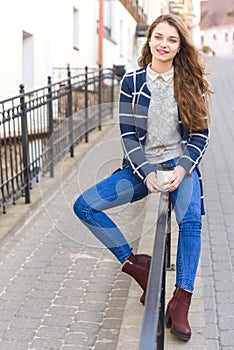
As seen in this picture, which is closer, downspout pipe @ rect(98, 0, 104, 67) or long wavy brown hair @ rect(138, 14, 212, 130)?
long wavy brown hair @ rect(138, 14, 212, 130)

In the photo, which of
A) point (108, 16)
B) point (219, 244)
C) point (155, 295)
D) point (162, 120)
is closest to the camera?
point (155, 295)

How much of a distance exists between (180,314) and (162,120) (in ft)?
3.36

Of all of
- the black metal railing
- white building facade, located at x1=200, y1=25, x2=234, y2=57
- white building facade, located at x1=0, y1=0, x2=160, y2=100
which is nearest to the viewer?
the black metal railing

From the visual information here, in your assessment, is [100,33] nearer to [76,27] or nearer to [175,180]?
[76,27]

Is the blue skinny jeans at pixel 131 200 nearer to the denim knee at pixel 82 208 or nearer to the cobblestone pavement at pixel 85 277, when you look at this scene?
the denim knee at pixel 82 208

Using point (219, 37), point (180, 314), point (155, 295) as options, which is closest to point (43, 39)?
point (180, 314)

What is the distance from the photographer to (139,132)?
337 cm

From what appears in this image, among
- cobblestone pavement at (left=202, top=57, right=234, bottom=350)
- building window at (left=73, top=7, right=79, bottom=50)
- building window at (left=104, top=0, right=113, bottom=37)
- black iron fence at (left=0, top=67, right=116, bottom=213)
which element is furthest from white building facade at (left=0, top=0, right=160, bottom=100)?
cobblestone pavement at (left=202, top=57, right=234, bottom=350)

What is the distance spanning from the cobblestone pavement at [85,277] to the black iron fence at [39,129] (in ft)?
0.89

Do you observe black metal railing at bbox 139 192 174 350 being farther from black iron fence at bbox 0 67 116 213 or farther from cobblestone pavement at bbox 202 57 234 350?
black iron fence at bbox 0 67 116 213

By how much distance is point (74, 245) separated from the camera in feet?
17.6

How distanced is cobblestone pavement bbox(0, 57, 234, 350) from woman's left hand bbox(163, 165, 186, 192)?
0.79 m

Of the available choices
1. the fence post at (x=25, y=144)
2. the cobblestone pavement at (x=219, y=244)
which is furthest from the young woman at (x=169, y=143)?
the fence post at (x=25, y=144)

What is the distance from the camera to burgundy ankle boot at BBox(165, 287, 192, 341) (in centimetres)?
320
